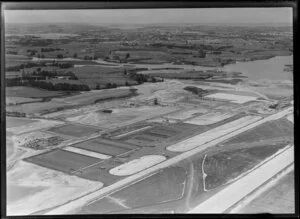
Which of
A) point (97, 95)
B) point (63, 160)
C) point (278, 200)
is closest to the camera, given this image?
point (278, 200)

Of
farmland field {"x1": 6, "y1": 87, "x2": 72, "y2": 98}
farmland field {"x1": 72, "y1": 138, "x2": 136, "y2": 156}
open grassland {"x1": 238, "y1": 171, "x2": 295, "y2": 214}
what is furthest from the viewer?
farmland field {"x1": 72, "y1": 138, "x2": 136, "y2": 156}

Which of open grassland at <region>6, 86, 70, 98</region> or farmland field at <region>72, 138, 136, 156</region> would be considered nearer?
open grassland at <region>6, 86, 70, 98</region>

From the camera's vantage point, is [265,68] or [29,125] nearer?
[29,125]

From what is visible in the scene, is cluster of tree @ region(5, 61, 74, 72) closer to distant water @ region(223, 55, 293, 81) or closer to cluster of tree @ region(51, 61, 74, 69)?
cluster of tree @ region(51, 61, 74, 69)

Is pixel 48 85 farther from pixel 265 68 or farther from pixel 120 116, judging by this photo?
pixel 265 68

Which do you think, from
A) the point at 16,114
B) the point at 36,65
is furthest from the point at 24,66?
the point at 16,114

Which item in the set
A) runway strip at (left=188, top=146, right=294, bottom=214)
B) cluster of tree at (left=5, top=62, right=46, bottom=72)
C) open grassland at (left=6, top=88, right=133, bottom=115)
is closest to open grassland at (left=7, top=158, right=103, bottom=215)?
open grassland at (left=6, top=88, right=133, bottom=115)

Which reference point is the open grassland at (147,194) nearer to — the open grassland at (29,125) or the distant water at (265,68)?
the open grassland at (29,125)

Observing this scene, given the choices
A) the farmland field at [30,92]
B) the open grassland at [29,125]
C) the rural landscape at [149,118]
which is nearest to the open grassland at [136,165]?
the rural landscape at [149,118]

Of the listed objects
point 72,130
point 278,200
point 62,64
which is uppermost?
point 62,64
